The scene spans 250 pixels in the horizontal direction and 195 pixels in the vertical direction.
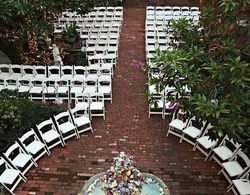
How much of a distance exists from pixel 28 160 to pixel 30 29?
3.91 metres

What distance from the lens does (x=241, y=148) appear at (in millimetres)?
8641

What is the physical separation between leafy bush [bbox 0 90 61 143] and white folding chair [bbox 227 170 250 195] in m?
5.02

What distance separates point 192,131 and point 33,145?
3725 mm

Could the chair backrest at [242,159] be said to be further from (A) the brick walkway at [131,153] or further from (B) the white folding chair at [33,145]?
(B) the white folding chair at [33,145]

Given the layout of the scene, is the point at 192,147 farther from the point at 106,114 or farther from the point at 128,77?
the point at 128,77

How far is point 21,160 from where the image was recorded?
9039 millimetres

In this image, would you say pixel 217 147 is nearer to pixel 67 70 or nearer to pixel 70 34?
pixel 67 70

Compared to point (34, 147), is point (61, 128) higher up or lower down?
higher up

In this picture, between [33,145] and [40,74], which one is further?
[40,74]

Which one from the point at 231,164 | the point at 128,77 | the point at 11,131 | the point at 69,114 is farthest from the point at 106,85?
the point at 231,164

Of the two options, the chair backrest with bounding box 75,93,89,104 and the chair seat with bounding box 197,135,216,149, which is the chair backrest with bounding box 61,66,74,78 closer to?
the chair backrest with bounding box 75,93,89,104

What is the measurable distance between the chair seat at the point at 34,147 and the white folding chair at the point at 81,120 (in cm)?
117

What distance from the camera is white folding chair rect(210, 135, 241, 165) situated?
9016 millimetres

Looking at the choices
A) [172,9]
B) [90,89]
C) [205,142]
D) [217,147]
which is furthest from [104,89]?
[172,9]
